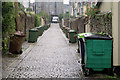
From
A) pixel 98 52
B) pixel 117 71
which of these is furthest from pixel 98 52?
pixel 117 71

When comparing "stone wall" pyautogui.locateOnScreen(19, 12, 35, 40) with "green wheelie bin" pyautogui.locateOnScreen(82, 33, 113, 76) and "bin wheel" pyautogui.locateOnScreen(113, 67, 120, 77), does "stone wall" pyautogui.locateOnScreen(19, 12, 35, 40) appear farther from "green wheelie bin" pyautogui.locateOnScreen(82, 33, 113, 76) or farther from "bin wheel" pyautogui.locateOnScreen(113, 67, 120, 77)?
"green wheelie bin" pyautogui.locateOnScreen(82, 33, 113, 76)

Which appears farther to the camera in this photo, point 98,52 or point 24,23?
point 24,23

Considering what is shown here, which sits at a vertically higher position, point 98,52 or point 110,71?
point 98,52

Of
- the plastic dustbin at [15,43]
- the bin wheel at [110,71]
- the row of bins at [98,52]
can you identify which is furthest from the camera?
the plastic dustbin at [15,43]

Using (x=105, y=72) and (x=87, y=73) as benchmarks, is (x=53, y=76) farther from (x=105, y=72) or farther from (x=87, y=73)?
(x=105, y=72)

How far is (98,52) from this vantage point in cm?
692

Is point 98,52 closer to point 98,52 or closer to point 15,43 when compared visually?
point 98,52

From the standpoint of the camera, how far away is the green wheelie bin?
22.7ft

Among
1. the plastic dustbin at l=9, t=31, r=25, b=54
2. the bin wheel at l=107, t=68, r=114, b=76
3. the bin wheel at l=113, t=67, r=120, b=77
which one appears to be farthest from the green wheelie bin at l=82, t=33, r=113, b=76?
the plastic dustbin at l=9, t=31, r=25, b=54

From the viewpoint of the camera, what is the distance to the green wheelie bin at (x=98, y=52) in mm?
6930

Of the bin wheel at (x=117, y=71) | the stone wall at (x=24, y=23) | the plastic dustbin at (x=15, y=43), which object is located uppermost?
the stone wall at (x=24, y=23)

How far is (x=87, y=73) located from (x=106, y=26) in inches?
110

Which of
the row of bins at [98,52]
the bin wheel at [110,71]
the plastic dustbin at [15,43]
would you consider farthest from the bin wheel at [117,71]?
the plastic dustbin at [15,43]

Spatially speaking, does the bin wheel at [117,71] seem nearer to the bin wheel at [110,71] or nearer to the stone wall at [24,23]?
the bin wheel at [110,71]
